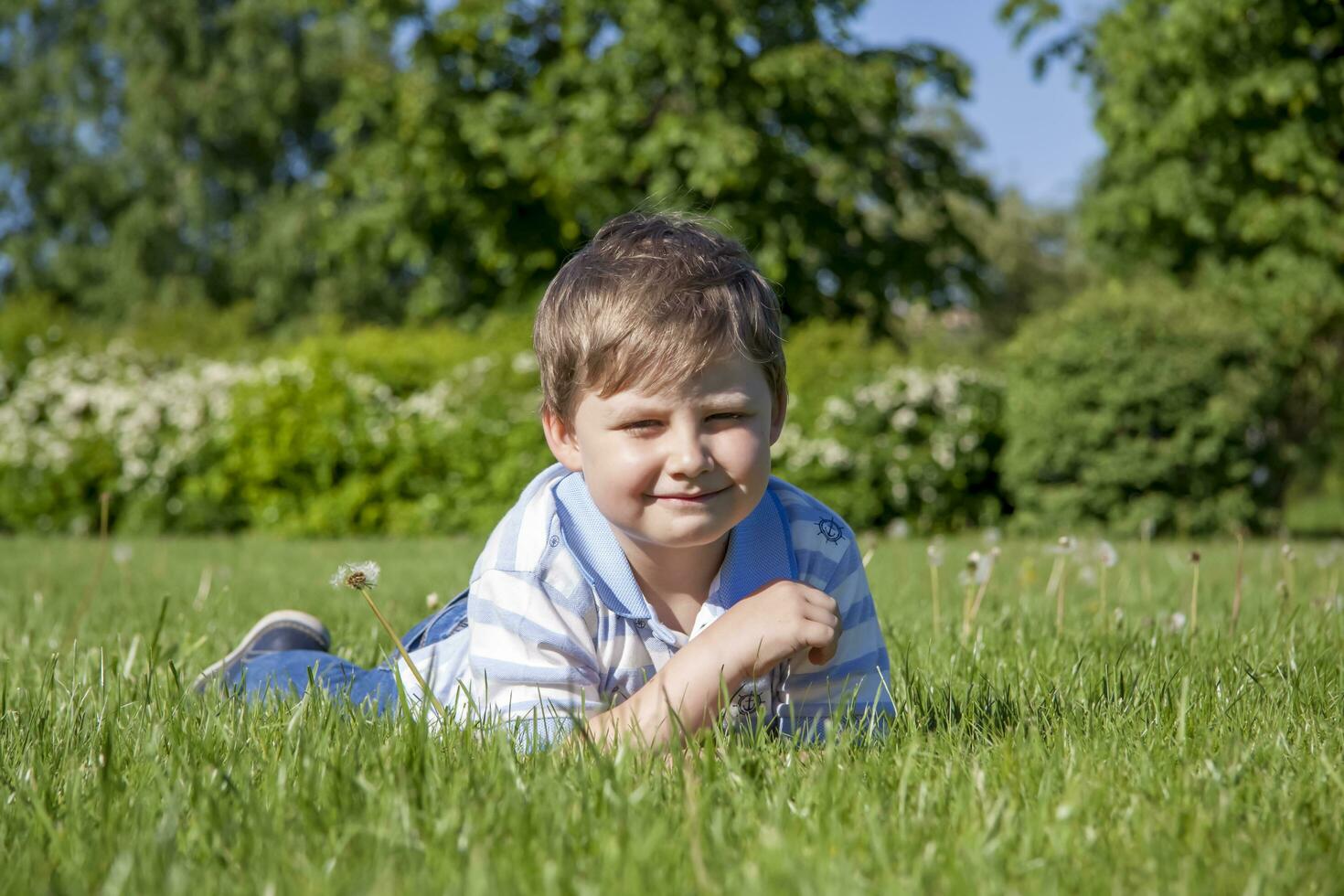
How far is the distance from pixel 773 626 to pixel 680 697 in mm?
214

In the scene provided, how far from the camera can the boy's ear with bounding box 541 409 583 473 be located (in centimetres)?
251

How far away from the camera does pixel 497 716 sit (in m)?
2.24

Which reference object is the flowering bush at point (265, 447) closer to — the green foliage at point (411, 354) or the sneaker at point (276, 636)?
the green foliage at point (411, 354)

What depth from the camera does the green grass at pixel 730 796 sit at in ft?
5.06

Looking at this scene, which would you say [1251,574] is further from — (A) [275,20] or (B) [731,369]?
(A) [275,20]

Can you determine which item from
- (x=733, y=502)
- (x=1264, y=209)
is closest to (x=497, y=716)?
(x=733, y=502)

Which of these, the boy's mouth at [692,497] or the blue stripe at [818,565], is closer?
the boy's mouth at [692,497]

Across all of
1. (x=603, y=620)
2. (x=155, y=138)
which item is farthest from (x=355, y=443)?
(x=155, y=138)

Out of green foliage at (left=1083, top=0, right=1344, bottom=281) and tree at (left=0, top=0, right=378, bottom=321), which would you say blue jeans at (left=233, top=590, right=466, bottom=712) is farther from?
tree at (left=0, top=0, right=378, bottom=321)

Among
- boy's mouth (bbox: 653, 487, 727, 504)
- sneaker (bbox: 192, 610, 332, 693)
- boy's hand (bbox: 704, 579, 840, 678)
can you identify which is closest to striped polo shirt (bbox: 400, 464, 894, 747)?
boy's hand (bbox: 704, 579, 840, 678)

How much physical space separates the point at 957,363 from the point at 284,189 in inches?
1024

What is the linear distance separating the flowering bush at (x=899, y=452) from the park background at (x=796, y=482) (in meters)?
0.04

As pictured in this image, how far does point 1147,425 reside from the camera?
10242 millimetres

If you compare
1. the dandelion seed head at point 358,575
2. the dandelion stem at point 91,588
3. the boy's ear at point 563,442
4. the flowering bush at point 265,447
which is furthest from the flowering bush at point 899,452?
the dandelion seed head at point 358,575
